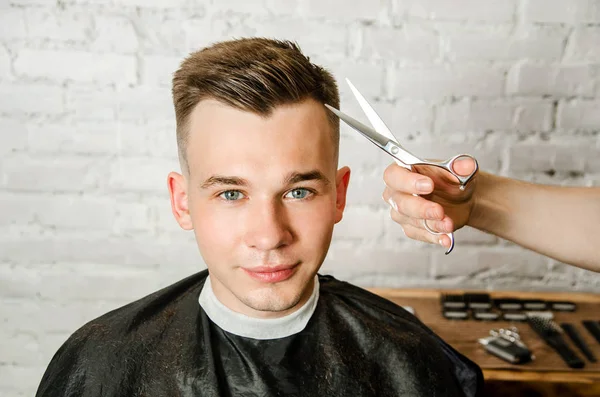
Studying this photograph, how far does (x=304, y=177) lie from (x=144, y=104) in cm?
93

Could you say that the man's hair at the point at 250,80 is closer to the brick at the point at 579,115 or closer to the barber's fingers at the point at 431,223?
the barber's fingers at the point at 431,223

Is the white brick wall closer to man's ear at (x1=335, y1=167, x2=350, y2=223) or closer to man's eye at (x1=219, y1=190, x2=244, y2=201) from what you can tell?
man's ear at (x1=335, y1=167, x2=350, y2=223)

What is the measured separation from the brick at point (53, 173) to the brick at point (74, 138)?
3 centimetres

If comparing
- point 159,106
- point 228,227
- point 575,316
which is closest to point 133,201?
point 159,106

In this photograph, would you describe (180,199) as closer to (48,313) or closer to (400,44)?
(400,44)

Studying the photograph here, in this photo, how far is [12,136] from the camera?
189 cm

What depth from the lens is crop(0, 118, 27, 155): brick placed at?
188 cm

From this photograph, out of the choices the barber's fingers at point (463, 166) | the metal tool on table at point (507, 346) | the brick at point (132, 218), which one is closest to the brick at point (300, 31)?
the brick at point (132, 218)

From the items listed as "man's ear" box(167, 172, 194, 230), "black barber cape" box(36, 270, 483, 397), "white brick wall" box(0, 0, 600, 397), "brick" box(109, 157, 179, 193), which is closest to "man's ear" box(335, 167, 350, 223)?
"black barber cape" box(36, 270, 483, 397)

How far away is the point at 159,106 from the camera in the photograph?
1875mm

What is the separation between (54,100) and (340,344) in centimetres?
125

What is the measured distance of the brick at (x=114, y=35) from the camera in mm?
1796

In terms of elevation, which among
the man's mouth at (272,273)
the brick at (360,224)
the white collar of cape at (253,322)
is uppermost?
the man's mouth at (272,273)

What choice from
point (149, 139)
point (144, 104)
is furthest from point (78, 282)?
point (144, 104)
